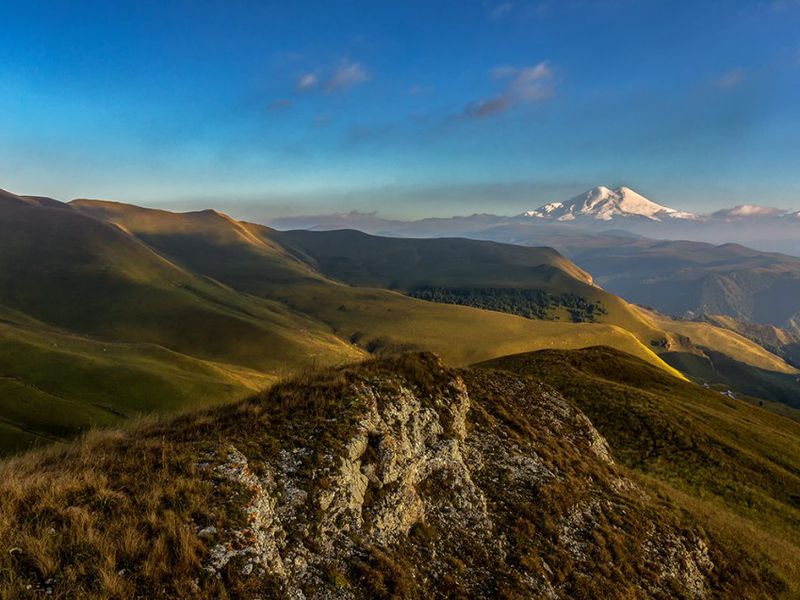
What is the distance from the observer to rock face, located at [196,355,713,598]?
46.4ft

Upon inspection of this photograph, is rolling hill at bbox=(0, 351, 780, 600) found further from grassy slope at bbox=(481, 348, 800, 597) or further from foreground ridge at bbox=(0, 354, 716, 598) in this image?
grassy slope at bbox=(481, 348, 800, 597)

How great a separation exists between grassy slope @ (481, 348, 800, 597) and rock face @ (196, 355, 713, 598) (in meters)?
9.87

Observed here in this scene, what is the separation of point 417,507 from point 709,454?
42.8 metres

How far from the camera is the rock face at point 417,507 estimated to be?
1413 cm

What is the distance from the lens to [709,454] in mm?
45406

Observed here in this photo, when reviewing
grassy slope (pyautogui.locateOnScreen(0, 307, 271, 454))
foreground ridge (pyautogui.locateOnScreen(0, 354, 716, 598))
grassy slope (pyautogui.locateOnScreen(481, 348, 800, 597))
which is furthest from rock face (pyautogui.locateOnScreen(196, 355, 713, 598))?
grassy slope (pyautogui.locateOnScreen(0, 307, 271, 454))

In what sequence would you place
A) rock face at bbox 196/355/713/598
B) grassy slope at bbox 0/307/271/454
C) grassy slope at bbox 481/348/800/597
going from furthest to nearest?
grassy slope at bbox 0/307/271/454, grassy slope at bbox 481/348/800/597, rock face at bbox 196/355/713/598

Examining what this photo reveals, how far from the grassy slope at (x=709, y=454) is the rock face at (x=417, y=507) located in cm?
987

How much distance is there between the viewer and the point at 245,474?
15039mm

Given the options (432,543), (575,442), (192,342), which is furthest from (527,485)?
(192,342)

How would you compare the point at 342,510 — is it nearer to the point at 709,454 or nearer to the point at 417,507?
the point at 417,507

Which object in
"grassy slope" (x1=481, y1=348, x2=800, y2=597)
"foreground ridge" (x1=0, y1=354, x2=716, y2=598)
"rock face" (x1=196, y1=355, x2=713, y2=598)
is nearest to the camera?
"foreground ridge" (x1=0, y1=354, x2=716, y2=598)

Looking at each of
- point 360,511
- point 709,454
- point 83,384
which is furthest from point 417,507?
point 83,384

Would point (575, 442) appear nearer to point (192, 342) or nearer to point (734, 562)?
point (734, 562)
